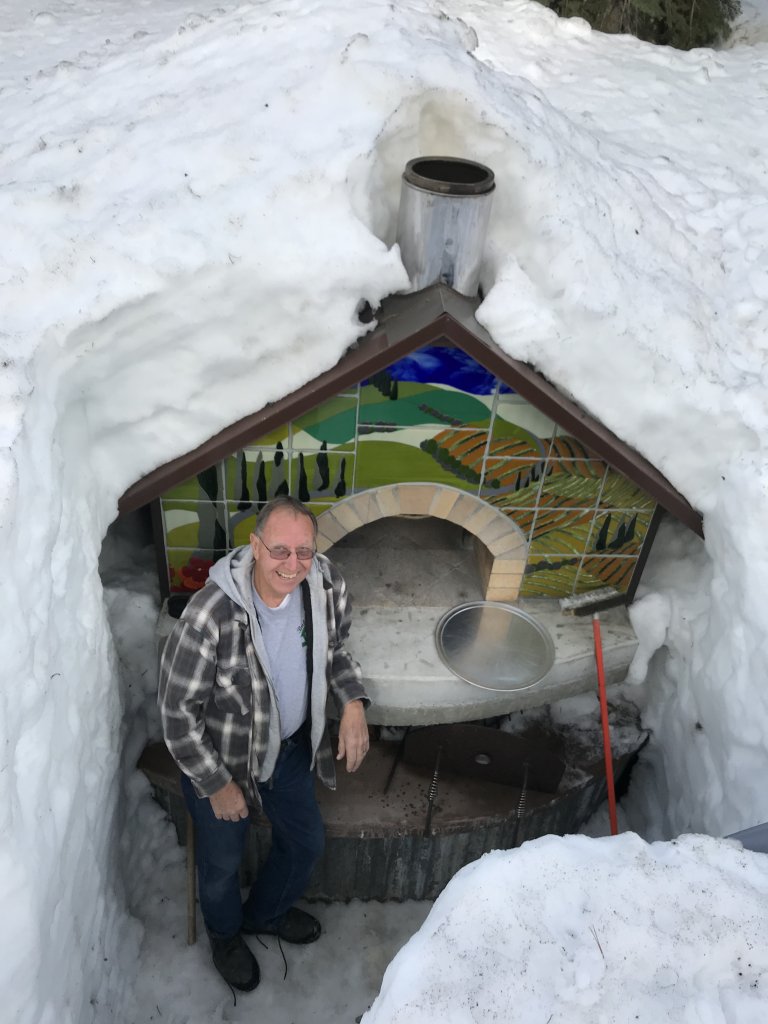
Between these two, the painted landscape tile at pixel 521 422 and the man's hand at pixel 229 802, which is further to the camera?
the painted landscape tile at pixel 521 422

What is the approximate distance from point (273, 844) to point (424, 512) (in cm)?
161

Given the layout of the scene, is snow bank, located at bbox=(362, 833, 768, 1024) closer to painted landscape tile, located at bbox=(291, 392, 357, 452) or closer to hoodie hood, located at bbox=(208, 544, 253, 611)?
hoodie hood, located at bbox=(208, 544, 253, 611)

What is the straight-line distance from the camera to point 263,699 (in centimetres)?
284

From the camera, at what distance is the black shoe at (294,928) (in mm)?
3643

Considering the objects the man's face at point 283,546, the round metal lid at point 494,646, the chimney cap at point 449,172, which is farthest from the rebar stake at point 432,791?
the chimney cap at point 449,172

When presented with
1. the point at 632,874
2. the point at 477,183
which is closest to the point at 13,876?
the point at 632,874

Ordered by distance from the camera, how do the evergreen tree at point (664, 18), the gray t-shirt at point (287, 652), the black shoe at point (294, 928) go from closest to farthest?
the gray t-shirt at point (287, 652) → the black shoe at point (294, 928) → the evergreen tree at point (664, 18)

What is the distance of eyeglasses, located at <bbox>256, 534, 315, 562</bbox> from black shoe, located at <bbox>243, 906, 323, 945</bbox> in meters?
2.03

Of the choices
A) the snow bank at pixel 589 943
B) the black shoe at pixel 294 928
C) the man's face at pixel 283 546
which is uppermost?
the man's face at pixel 283 546

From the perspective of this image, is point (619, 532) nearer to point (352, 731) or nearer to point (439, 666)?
point (439, 666)

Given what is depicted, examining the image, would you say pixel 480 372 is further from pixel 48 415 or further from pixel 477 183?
pixel 48 415

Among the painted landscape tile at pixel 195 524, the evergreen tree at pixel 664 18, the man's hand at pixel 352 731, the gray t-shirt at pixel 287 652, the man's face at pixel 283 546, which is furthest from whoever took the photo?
the evergreen tree at pixel 664 18

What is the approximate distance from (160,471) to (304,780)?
4.54ft

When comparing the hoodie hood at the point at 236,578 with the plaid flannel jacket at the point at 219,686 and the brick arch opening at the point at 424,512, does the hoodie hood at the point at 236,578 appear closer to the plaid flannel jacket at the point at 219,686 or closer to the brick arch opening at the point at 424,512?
the plaid flannel jacket at the point at 219,686
